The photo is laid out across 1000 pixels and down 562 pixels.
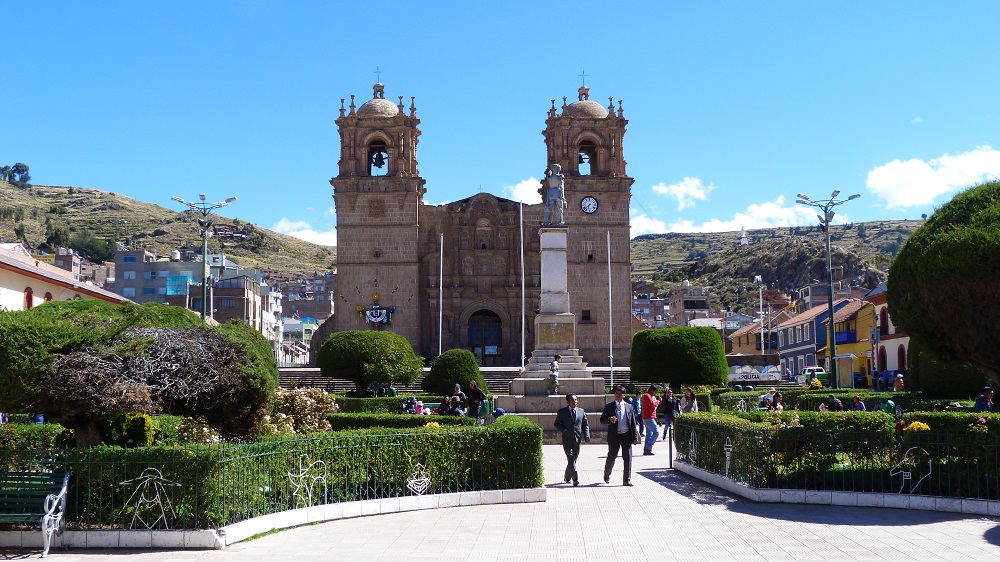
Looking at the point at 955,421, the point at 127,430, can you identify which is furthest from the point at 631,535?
the point at 127,430

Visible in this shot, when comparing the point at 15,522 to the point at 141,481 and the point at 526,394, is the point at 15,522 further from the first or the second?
the point at 526,394

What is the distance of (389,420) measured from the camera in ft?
59.9

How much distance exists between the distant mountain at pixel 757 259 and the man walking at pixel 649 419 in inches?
2660

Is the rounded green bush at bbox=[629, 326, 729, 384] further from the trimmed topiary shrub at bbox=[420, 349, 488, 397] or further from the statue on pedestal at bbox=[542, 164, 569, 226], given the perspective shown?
the statue on pedestal at bbox=[542, 164, 569, 226]

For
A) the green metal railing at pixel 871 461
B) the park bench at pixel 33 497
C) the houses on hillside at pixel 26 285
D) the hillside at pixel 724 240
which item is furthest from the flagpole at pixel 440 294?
the hillside at pixel 724 240

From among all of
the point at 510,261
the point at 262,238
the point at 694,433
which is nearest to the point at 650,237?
the point at 262,238

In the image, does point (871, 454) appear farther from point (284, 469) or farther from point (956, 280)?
point (284, 469)

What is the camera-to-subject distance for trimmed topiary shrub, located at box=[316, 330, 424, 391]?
3309 centimetres

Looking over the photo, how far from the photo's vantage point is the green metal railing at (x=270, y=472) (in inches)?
374

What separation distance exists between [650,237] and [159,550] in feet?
558

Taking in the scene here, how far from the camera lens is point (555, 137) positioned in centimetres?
5059

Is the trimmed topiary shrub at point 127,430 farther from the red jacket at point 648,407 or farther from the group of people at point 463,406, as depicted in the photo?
the red jacket at point 648,407

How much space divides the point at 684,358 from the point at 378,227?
808 inches

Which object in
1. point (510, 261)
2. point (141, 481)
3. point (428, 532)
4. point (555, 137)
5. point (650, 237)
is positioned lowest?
point (428, 532)
